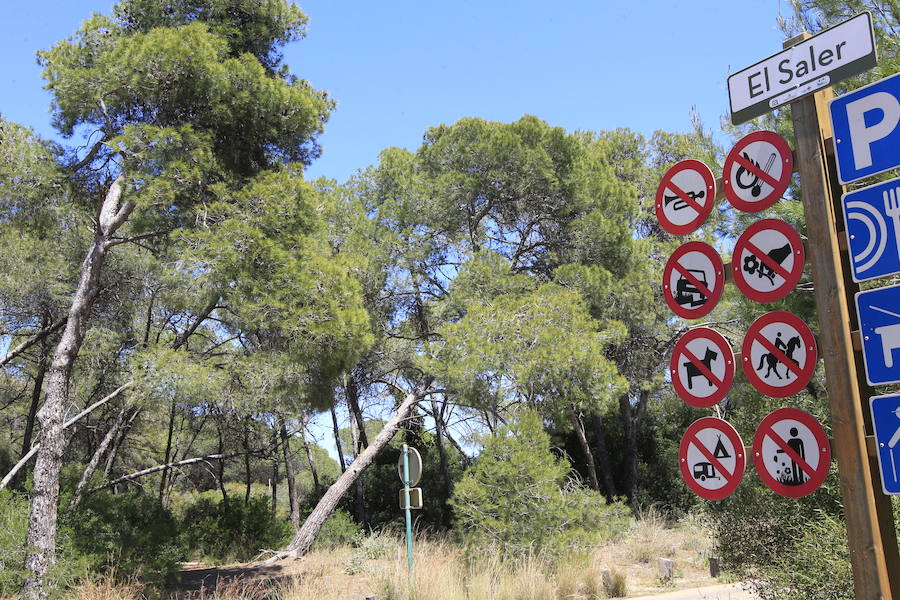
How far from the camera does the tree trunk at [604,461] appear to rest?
18.7m

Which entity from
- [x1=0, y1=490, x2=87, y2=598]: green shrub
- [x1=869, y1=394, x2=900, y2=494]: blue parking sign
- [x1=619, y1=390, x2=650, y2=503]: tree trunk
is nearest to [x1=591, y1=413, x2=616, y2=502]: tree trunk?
[x1=619, y1=390, x2=650, y2=503]: tree trunk

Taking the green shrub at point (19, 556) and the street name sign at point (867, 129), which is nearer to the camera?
the street name sign at point (867, 129)

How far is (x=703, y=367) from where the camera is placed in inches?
135

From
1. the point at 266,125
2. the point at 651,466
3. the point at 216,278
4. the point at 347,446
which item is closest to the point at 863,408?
the point at 216,278

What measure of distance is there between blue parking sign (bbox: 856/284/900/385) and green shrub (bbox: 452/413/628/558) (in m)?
7.86

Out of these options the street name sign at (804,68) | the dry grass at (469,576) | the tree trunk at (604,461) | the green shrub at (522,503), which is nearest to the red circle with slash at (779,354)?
the street name sign at (804,68)

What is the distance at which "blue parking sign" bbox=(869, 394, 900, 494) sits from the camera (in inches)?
105

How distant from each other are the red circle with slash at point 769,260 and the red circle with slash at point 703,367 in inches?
11.6

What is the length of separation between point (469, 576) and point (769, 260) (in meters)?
6.91

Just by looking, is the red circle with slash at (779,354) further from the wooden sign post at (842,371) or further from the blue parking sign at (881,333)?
the blue parking sign at (881,333)

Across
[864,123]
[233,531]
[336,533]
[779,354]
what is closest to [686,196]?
[864,123]

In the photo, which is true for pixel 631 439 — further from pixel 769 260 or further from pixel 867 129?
pixel 867 129

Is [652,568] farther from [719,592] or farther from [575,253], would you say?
[575,253]

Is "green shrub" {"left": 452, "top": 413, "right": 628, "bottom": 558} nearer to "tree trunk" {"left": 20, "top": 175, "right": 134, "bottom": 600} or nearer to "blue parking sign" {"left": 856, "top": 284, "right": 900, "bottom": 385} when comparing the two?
"tree trunk" {"left": 20, "top": 175, "right": 134, "bottom": 600}
